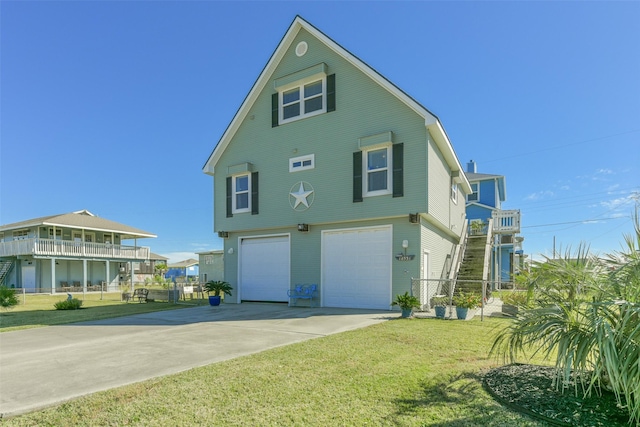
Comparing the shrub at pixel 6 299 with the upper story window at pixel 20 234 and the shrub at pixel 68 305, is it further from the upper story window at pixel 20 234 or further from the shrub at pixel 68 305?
the upper story window at pixel 20 234

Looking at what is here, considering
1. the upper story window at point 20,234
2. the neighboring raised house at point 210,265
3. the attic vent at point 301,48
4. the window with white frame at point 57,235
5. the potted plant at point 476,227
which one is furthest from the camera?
the upper story window at point 20,234

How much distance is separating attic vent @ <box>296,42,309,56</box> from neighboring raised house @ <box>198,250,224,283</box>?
14.0 m

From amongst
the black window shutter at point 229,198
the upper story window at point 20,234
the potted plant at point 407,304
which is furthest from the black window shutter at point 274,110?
the upper story window at point 20,234

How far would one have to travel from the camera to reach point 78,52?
16328 millimetres

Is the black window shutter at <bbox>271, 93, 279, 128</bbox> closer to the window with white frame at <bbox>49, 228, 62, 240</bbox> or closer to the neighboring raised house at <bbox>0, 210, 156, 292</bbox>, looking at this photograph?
the neighboring raised house at <bbox>0, 210, 156, 292</bbox>

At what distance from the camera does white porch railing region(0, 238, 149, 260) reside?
2605 cm

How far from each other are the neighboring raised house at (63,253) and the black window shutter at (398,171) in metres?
26.6

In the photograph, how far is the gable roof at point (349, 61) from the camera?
11445 millimetres

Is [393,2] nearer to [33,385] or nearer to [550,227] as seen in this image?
[33,385]

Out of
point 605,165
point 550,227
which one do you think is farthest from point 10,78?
point 550,227

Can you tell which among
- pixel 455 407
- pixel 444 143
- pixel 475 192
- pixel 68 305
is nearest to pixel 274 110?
pixel 444 143

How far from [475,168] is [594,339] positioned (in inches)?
1170

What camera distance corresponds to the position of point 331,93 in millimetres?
13102

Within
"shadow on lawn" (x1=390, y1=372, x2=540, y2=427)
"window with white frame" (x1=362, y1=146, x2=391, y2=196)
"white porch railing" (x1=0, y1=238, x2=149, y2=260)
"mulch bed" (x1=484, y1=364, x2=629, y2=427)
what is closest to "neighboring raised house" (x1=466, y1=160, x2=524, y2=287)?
"window with white frame" (x1=362, y1=146, x2=391, y2=196)
